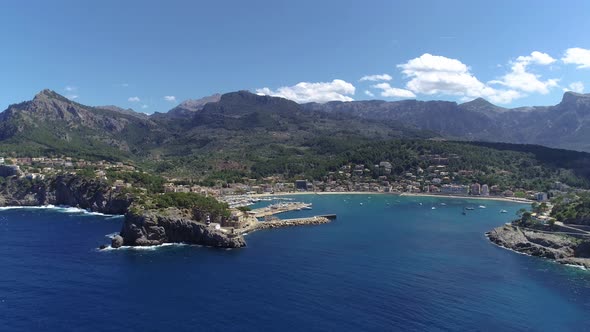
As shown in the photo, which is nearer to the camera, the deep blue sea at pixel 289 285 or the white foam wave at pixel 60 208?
the deep blue sea at pixel 289 285

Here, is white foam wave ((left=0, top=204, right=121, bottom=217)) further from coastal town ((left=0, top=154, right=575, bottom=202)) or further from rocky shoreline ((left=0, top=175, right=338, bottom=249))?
coastal town ((left=0, top=154, right=575, bottom=202))

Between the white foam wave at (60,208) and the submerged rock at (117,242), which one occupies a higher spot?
the white foam wave at (60,208)

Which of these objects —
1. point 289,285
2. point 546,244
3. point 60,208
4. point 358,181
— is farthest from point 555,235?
point 60,208

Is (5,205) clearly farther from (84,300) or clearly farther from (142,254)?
(84,300)

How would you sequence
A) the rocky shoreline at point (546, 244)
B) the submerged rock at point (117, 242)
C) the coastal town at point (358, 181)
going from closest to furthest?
the rocky shoreline at point (546, 244)
the submerged rock at point (117, 242)
the coastal town at point (358, 181)

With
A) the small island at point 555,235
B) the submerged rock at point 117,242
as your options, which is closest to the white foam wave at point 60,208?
the submerged rock at point 117,242

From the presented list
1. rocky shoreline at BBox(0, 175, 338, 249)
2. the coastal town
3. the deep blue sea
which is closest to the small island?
the deep blue sea

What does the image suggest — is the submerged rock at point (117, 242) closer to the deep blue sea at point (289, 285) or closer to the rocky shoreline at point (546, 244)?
the deep blue sea at point (289, 285)
